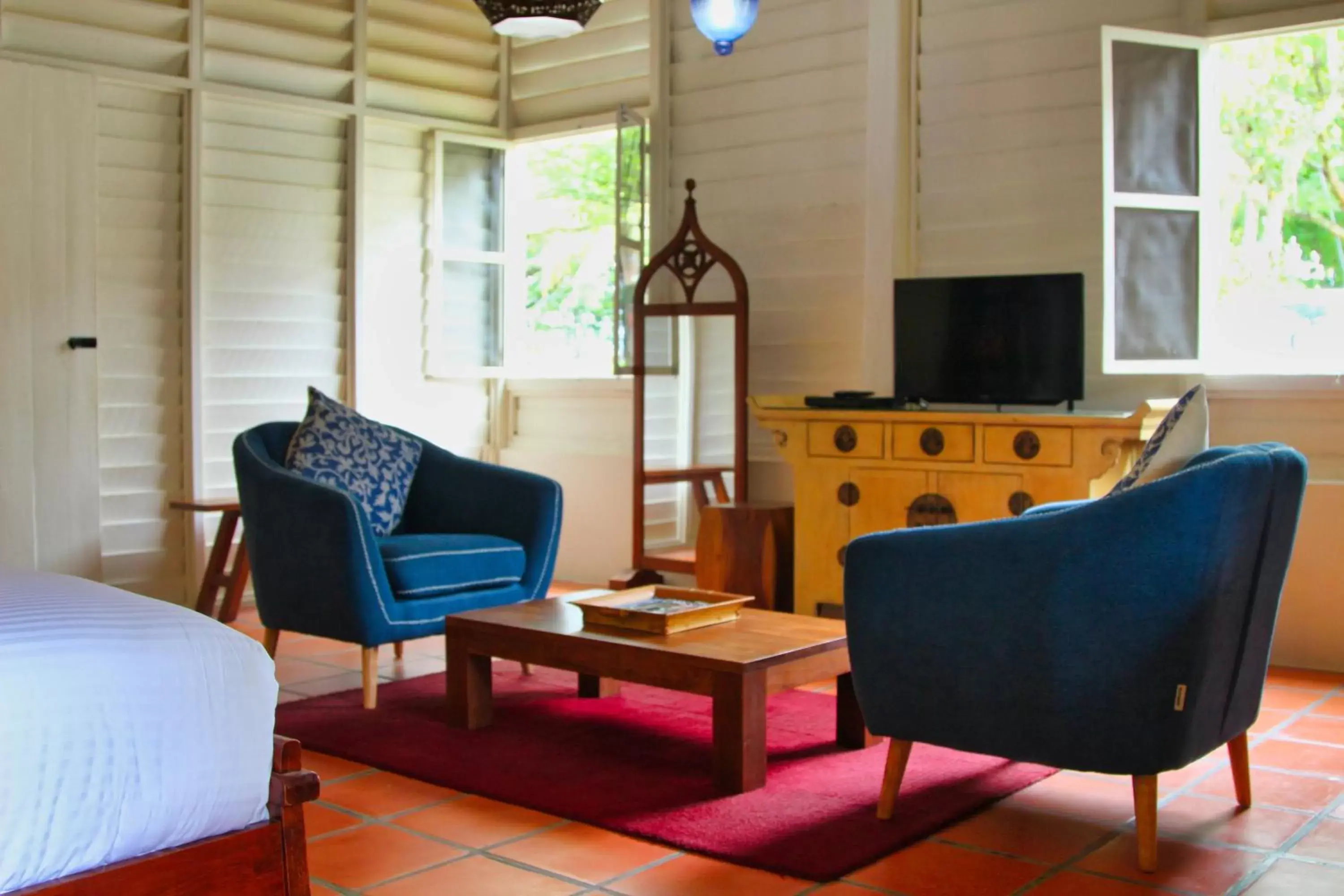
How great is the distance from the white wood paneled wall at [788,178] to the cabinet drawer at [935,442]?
81 cm

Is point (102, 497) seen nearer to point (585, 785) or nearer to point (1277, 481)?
point (585, 785)

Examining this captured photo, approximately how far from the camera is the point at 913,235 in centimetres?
550

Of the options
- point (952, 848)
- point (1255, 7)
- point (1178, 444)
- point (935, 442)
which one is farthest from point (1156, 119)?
point (952, 848)

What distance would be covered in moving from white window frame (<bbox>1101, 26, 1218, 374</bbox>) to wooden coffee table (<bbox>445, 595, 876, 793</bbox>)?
176 centimetres

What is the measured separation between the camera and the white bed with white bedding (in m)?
1.85

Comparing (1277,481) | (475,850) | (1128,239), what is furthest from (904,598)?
(1128,239)

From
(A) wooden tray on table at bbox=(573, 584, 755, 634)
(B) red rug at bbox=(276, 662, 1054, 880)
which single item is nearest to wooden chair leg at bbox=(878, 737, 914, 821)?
(B) red rug at bbox=(276, 662, 1054, 880)

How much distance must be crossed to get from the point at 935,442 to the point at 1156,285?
95cm

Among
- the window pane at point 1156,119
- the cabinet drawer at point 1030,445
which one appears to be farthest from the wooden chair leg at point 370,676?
the window pane at point 1156,119

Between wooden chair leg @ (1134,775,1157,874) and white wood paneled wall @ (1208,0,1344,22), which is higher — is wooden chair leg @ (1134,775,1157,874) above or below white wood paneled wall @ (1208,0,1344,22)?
below

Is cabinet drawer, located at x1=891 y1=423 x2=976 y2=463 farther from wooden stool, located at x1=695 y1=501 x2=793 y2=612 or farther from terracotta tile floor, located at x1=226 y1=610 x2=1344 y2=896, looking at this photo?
terracotta tile floor, located at x1=226 y1=610 x2=1344 y2=896

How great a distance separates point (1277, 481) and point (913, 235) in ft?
9.64

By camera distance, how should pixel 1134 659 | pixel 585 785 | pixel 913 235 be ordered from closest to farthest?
pixel 1134 659, pixel 585 785, pixel 913 235

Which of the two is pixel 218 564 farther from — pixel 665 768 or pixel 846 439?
pixel 665 768
